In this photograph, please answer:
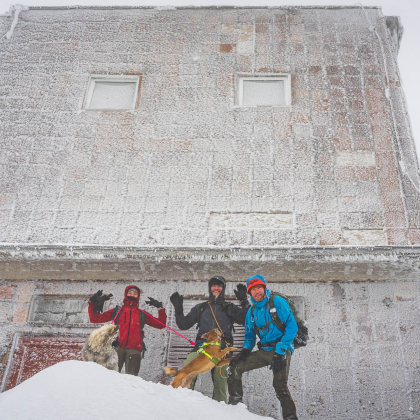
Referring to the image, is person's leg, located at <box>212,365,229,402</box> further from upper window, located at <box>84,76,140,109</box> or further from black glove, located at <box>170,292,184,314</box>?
upper window, located at <box>84,76,140,109</box>

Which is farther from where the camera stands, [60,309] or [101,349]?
[60,309]

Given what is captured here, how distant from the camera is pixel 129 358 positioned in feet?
16.1

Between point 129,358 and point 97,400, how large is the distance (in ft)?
5.59

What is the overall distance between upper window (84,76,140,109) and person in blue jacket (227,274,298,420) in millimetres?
4300

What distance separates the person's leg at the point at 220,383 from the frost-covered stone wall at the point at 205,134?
1.91m

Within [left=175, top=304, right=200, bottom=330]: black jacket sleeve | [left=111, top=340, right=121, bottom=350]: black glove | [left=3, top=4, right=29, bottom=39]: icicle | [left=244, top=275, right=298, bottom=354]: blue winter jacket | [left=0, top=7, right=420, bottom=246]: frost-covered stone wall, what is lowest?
[left=111, top=340, right=121, bottom=350]: black glove

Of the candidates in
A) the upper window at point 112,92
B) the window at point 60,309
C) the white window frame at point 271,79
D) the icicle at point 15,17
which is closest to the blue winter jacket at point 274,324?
the window at point 60,309

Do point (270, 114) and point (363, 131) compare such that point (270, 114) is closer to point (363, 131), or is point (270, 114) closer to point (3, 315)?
point (363, 131)

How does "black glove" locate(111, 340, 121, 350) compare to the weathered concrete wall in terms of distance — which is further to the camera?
the weathered concrete wall

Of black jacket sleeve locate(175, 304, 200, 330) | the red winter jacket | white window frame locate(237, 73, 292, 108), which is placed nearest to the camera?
black jacket sleeve locate(175, 304, 200, 330)

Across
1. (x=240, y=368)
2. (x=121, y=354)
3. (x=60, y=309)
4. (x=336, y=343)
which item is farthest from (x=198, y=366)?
(x=60, y=309)

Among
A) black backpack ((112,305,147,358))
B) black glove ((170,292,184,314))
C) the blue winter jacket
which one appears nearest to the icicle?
black backpack ((112,305,147,358))

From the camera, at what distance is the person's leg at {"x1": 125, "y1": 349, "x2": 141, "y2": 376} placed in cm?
Result: 489

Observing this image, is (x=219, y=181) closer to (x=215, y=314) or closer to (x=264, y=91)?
(x=264, y=91)
